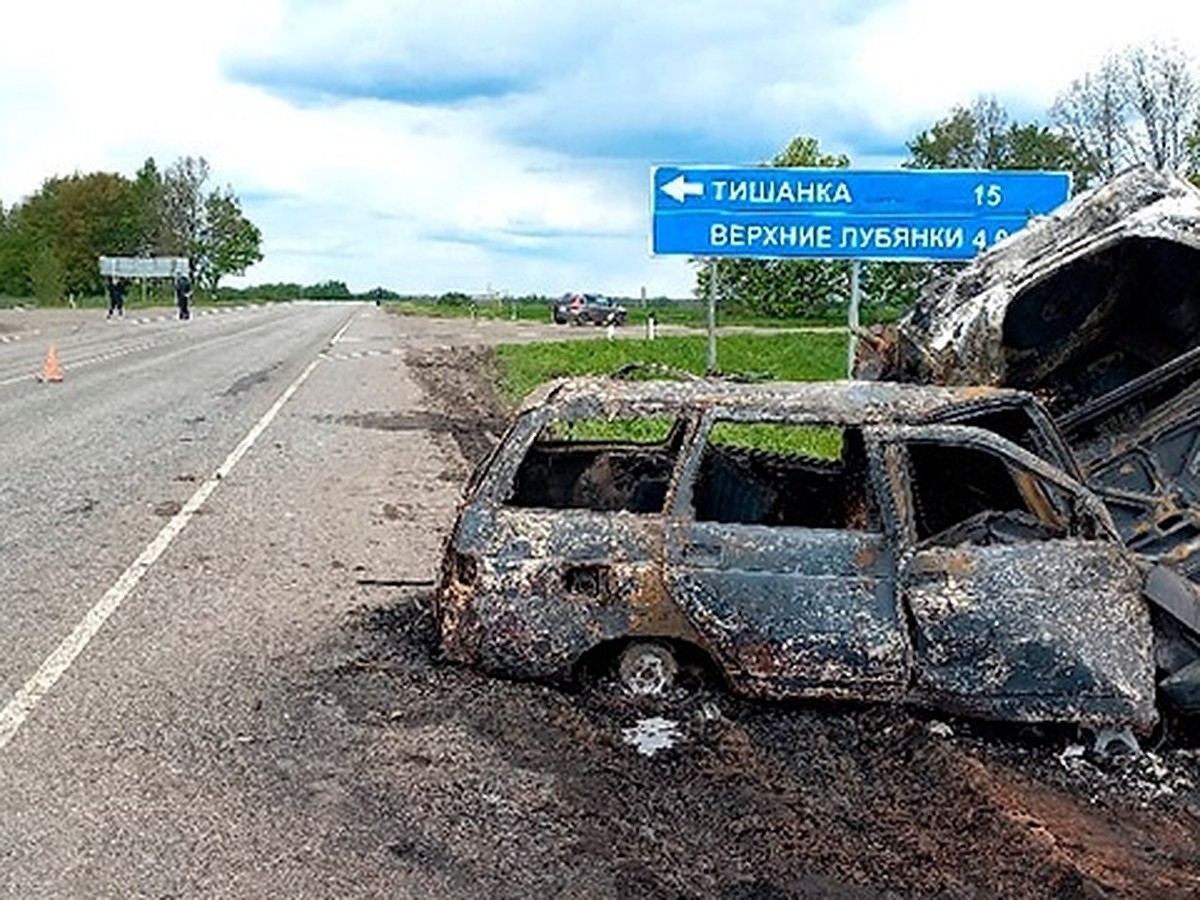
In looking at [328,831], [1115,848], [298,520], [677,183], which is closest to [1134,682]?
[1115,848]

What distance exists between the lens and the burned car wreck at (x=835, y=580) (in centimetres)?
567

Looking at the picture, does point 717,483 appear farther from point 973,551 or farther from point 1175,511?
point 1175,511

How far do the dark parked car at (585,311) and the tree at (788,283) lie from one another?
15.1 feet

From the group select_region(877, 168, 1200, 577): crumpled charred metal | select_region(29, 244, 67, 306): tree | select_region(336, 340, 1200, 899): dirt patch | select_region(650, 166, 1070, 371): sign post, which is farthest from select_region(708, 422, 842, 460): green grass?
select_region(29, 244, 67, 306): tree

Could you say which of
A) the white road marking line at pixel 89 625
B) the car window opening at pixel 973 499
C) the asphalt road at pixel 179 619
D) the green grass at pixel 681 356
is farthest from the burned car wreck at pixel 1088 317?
the green grass at pixel 681 356

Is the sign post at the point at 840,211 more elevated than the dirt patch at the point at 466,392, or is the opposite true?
the sign post at the point at 840,211

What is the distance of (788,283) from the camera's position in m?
58.3

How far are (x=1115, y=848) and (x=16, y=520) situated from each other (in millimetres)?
8103

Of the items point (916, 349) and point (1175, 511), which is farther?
point (916, 349)

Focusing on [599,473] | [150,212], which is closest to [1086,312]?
[599,473]

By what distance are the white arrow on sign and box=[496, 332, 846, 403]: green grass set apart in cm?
690

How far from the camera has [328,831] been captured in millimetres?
4887

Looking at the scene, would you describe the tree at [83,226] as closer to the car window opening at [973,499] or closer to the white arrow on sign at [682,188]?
the white arrow on sign at [682,188]

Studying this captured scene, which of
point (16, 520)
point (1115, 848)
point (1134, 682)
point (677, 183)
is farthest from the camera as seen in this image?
point (677, 183)
